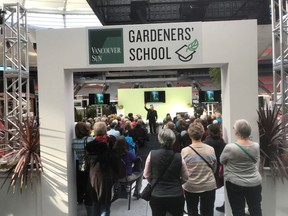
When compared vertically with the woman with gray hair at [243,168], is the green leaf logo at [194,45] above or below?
above

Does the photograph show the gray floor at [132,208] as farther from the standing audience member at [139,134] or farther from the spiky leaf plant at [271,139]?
the standing audience member at [139,134]

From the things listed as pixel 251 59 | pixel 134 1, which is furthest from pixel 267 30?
pixel 251 59

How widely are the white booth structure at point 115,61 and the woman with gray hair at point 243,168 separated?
861mm

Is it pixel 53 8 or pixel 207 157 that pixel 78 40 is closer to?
pixel 207 157

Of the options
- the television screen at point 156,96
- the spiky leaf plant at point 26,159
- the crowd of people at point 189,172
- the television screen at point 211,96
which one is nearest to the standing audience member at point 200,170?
the crowd of people at point 189,172

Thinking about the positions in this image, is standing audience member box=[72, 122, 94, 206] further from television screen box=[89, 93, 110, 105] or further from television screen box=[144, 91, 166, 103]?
television screen box=[144, 91, 166, 103]

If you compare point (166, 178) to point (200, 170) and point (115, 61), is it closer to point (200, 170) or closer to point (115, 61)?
point (200, 170)

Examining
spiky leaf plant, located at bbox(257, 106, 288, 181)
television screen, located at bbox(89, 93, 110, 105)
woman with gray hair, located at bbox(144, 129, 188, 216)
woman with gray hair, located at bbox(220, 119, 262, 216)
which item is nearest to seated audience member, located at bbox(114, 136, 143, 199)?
woman with gray hair, located at bbox(144, 129, 188, 216)

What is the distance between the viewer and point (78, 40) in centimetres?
423

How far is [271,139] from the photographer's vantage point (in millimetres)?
4289

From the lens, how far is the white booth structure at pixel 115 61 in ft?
13.5

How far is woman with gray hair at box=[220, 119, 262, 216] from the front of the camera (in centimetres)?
332

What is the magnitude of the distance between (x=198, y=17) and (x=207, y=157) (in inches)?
384

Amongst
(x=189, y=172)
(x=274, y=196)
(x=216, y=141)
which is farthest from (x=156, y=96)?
(x=189, y=172)
